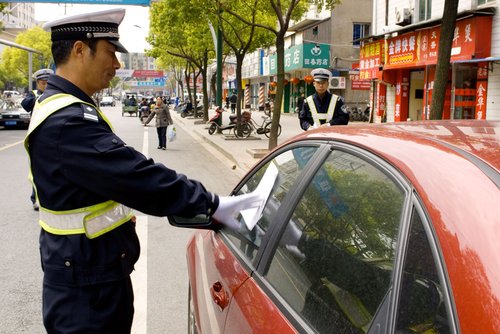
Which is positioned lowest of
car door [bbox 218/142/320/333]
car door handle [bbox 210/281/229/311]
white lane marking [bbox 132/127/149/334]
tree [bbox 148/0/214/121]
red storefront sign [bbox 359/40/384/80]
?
white lane marking [bbox 132/127/149/334]

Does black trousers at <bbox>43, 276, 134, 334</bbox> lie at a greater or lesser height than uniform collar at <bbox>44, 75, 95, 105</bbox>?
lesser

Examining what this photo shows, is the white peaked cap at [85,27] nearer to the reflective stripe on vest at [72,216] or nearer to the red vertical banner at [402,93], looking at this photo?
the reflective stripe on vest at [72,216]

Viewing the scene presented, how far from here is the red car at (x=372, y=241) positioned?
3.97 ft

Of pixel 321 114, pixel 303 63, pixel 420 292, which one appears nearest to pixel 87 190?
pixel 420 292

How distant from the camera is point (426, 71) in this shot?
706 inches

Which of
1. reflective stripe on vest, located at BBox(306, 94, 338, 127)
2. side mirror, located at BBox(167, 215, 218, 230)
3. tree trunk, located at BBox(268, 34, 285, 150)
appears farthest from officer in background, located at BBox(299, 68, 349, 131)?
tree trunk, located at BBox(268, 34, 285, 150)

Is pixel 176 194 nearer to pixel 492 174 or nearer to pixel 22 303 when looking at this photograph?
pixel 492 174

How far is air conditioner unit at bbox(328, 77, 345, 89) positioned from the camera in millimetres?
32281

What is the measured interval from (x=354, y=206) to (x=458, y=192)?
1.57 feet

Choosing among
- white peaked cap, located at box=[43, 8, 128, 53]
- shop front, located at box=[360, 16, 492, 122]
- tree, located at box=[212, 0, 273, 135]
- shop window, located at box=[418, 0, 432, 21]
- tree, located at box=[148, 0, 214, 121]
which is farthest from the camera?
tree, located at box=[148, 0, 214, 121]

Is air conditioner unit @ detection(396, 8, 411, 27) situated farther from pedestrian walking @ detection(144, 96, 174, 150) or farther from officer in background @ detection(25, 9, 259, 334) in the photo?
officer in background @ detection(25, 9, 259, 334)

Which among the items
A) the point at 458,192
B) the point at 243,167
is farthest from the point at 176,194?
the point at 243,167

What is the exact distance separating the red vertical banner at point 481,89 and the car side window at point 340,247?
13.9 meters

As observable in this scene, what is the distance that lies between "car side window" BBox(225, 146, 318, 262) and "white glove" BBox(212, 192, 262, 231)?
3.6 inches
